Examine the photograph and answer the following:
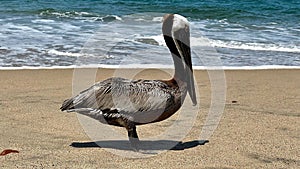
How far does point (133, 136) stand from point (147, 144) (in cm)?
40

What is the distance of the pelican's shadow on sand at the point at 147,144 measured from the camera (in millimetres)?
4566

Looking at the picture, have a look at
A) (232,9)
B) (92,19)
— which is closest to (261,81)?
(92,19)

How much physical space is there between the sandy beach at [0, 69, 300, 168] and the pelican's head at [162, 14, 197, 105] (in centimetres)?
60

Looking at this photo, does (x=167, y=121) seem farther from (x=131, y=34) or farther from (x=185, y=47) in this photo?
(x=131, y=34)

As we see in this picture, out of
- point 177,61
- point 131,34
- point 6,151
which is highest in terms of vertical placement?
point 177,61

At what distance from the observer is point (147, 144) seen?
4676 millimetres

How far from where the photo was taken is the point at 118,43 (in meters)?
11.4

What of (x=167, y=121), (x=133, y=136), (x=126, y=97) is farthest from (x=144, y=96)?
(x=167, y=121)

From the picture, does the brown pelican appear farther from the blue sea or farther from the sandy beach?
the blue sea

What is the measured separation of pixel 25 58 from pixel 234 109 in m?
4.39

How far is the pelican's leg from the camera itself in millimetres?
4231

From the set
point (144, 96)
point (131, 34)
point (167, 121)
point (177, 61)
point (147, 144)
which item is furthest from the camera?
point (131, 34)

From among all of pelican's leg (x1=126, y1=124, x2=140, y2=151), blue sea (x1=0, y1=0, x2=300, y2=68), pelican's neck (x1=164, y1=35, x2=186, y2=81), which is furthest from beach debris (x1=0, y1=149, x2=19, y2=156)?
blue sea (x1=0, y1=0, x2=300, y2=68)

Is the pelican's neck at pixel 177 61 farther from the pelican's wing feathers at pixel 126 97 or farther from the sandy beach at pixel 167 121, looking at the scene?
the sandy beach at pixel 167 121
